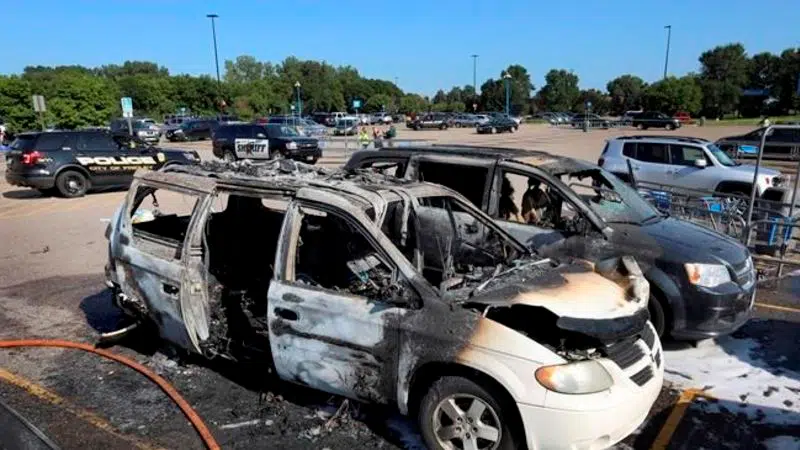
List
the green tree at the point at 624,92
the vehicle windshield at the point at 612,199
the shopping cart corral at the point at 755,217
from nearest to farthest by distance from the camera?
the vehicle windshield at the point at 612,199
the shopping cart corral at the point at 755,217
the green tree at the point at 624,92

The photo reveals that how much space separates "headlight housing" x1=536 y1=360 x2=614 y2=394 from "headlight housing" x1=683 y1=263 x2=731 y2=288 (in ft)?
7.81

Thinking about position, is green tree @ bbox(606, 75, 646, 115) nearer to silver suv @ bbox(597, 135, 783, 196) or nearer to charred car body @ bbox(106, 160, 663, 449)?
silver suv @ bbox(597, 135, 783, 196)

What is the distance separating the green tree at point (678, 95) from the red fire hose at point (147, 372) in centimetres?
8047

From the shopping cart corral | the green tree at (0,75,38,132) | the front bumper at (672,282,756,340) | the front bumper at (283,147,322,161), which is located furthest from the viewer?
the green tree at (0,75,38,132)

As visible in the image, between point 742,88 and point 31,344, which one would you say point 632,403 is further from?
point 742,88

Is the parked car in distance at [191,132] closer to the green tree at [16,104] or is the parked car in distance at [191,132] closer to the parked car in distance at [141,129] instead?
the parked car in distance at [141,129]

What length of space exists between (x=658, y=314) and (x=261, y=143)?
20.8 metres

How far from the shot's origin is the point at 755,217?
937 centimetres

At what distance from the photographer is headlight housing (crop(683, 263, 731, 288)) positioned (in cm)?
518

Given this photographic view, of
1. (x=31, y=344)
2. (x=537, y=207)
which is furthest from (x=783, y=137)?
(x=31, y=344)

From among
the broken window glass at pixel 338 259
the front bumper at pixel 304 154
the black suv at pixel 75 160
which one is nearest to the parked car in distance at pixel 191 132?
the front bumper at pixel 304 154

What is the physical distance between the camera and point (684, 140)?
44.0 feet

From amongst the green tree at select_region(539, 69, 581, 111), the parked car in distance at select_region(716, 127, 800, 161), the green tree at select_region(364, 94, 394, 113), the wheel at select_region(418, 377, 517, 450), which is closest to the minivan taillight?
the wheel at select_region(418, 377, 517, 450)

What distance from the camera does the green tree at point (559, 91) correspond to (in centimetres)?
10669
